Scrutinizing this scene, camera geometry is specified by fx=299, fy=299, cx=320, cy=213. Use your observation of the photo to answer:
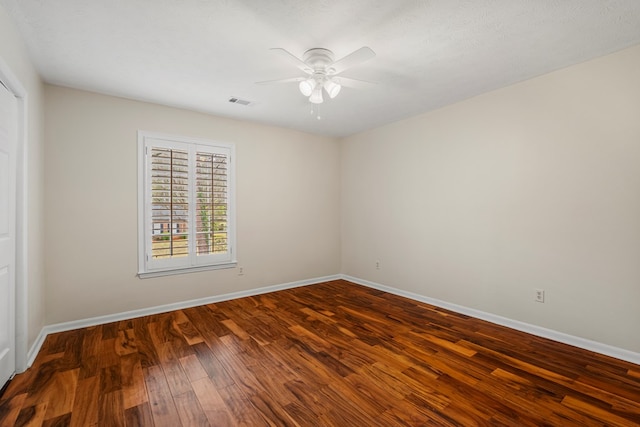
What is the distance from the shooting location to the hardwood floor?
180 centimetres

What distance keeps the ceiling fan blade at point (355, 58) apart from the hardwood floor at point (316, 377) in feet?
7.68

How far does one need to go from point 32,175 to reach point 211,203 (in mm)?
1769

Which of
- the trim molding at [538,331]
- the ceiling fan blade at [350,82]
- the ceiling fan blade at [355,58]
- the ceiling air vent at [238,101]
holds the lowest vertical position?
the trim molding at [538,331]

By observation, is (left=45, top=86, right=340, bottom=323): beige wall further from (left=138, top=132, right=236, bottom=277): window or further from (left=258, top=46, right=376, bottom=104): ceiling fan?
(left=258, top=46, right=376, bottom=104): ceiling fan

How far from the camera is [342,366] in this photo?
2.37m

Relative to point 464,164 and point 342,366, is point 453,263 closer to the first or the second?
point 464,164

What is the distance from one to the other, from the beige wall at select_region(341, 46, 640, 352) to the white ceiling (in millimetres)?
345

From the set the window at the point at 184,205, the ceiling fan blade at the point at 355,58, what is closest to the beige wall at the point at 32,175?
the window at the point at 184,205

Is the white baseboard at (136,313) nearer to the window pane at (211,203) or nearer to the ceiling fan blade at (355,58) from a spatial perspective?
the window pane at (211,203)

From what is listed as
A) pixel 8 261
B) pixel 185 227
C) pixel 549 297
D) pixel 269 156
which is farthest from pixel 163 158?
pixel 549 297

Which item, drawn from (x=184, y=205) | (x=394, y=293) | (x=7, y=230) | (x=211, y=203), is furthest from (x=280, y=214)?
(x=7, y=230)

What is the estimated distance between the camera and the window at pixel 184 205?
356 centimetres

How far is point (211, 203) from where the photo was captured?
401cm

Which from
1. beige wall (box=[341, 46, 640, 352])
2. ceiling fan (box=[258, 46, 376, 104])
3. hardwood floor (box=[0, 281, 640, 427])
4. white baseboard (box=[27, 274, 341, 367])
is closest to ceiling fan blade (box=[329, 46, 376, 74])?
ceiling fan (box=[258, 46, 376, 104])
